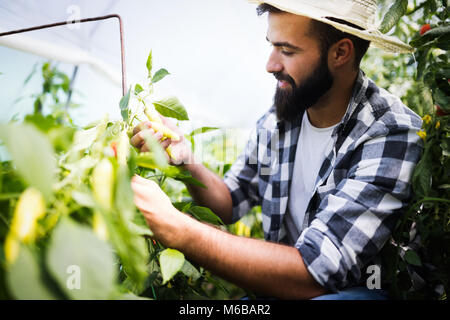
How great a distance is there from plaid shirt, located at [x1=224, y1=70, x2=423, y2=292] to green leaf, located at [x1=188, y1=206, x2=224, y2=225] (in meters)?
0.20

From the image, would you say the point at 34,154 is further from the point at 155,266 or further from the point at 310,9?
the point at 310,9

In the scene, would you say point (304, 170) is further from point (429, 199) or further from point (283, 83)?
point (429, 199)

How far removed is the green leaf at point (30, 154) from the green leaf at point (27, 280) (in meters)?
0.06

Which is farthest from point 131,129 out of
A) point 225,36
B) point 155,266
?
point 225,36

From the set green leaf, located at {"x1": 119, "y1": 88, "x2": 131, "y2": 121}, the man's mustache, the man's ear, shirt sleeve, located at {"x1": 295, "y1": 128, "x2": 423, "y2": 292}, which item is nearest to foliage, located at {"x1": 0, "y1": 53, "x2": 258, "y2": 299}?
green leaf, located at {"x1": 119, "y1": 88, "x2": 131, "y2": 121}

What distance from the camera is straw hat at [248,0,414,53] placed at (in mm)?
882

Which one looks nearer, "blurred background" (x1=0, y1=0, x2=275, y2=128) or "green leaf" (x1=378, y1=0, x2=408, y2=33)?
"green leaf" (x1=378, y1=0, x2=408, y2=33)

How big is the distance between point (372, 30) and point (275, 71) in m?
0.29

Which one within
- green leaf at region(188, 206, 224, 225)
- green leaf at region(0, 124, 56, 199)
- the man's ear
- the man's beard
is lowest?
green leaf at region(188, 206, 224, 225)

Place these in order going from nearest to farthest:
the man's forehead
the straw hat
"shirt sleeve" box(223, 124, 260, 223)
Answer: the straw hat < the man's forehead < "shirt sleeve" box(223, 124, 260, 223)

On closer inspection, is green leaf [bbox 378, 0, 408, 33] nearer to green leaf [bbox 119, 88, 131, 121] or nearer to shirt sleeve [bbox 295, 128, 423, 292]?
shirt sleeve [bbox 295, 128, 423, 292]

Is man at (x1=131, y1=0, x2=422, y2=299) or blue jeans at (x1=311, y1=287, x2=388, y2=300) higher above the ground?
man at (x1=131, y1=0, x2=422, y2=299)

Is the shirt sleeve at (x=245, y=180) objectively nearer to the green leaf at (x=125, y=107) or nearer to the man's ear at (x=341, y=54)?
the man's ear at (x=341, y=54)
